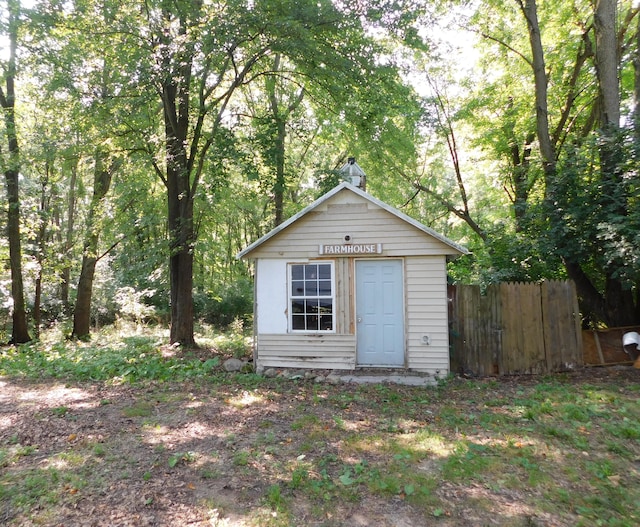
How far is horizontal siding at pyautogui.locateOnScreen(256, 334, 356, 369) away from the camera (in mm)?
8711

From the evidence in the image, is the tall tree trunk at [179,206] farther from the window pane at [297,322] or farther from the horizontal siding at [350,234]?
the window pane at [297,322]

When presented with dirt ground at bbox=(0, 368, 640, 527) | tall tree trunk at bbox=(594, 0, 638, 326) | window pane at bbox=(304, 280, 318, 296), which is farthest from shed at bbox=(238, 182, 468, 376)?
tall tree trunk at bbox=(594, 0, 638, 326)

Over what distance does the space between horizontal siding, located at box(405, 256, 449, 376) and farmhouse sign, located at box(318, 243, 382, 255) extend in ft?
2.65

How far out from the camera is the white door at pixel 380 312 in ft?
28.5

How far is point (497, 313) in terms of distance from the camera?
8.80 m

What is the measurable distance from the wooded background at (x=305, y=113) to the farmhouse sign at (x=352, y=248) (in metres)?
3.08

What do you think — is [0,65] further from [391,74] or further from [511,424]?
[511,424]

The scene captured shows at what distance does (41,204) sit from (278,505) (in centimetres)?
1920

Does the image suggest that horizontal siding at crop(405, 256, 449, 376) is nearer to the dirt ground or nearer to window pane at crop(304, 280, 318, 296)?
the dirt ground

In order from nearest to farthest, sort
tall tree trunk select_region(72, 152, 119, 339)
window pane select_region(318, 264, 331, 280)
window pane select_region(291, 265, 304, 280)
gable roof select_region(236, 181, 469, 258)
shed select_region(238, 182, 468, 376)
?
1. gable roof select_region(236, 181, 469, 258)
2. shed select_region(238, 182, 468, 376)
3. window pane select_region(318, 264, 331, 280)
4. window pane select_region(291, 265, 304, 280)
5. tall tree trunk select_region(72, 152, 119, 339)

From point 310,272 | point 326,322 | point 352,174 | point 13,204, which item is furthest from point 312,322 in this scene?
point 13,204

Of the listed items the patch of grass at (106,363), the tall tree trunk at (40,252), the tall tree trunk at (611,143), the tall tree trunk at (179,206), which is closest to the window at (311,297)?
the patch of grass at (106,363)

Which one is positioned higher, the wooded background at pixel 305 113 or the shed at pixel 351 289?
the wooded background at pixel 305 113

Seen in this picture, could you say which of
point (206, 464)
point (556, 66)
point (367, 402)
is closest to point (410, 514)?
point (206, 464)
